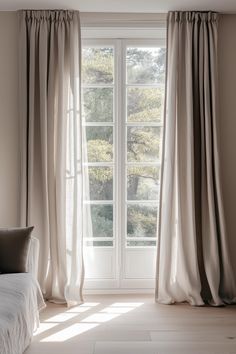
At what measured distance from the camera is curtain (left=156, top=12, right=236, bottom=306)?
4.21m

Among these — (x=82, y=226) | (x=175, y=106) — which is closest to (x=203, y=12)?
(x=175, y=106)

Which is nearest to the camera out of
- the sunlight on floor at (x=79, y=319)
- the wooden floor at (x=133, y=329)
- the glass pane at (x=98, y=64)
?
the wooden floor at (x=133, y=329)

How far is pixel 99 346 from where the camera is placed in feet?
10.7

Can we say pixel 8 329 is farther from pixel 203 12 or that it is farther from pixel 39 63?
pixel 203 12

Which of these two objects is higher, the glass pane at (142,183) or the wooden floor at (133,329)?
the glass pane at (142,183)

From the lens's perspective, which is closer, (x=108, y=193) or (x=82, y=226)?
(x=82, y=226)

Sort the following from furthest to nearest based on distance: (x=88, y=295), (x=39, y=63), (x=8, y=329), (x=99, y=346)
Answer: (x=88, y=295)
(x=39, y=63)
(x=99, y=346)
(x=8, y=329)

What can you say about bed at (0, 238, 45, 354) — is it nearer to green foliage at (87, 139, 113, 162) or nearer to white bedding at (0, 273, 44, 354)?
white bedding at (0, 273, 44, 354)

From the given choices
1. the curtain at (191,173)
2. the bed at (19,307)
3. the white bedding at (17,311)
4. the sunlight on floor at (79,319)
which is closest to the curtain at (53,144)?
the sunlight on floor at (79,319)

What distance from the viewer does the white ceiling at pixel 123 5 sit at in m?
4.04

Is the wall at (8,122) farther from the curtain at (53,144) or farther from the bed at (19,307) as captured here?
the bed at (19,307)

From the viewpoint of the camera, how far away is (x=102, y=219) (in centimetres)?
456

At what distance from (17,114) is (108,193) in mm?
1149

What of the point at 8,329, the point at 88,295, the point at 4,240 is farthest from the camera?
the point at 88,295
